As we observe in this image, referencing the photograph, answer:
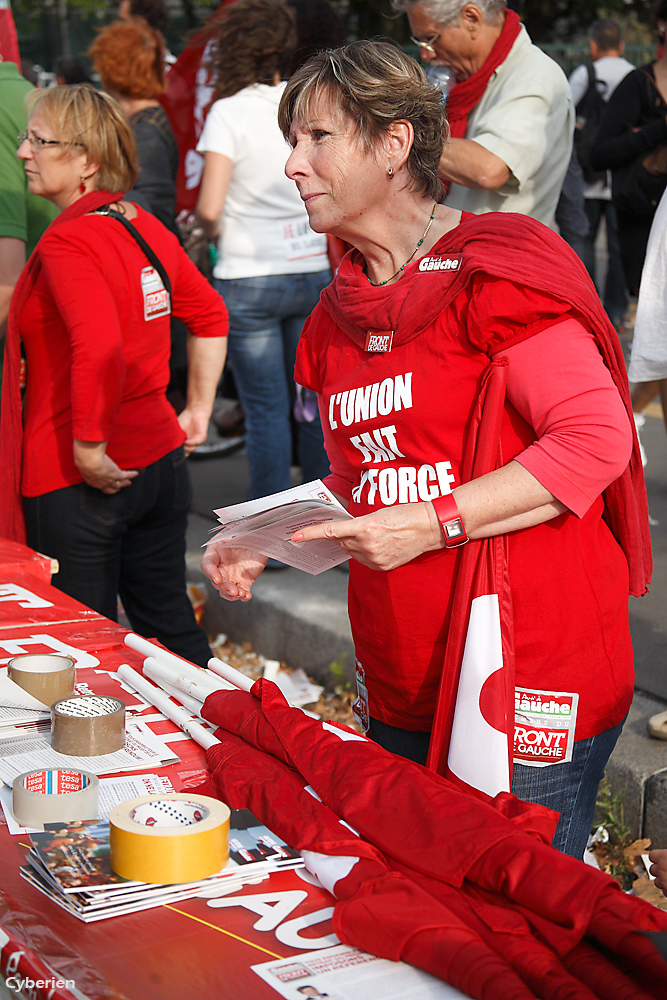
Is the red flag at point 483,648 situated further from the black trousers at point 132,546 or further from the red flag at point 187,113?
the red flag at point 187,113

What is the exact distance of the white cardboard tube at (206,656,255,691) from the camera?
1.88 metres

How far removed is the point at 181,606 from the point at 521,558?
6.01 ft

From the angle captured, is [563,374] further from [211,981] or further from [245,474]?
[245,474]

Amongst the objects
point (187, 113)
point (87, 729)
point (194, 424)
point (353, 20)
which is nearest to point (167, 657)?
point (87, 729)

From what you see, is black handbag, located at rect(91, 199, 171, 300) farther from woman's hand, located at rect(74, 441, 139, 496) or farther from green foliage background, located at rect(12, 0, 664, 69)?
green foliage background, located at rect(12, 0, 664, 69)

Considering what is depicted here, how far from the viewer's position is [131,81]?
4.77 m

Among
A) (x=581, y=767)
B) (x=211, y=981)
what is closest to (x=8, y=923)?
(x=211, y=981)

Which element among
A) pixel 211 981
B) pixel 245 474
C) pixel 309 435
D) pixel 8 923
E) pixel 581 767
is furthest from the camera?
pixel 245 474

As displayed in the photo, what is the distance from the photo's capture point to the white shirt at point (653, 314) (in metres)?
3.30

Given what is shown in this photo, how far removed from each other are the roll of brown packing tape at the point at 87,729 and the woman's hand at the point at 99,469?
1317mm

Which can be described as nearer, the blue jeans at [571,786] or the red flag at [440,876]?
the red flag at [440,876]

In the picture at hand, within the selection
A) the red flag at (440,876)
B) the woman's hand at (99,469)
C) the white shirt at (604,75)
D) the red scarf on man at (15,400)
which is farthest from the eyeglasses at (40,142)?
the white shirt at (604,75)

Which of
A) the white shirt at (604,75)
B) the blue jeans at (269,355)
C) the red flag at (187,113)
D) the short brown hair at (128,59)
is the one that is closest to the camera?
the blue jeans at (269,355)

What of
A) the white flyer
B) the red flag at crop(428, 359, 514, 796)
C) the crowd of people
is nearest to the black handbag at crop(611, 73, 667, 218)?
the crowd of people
